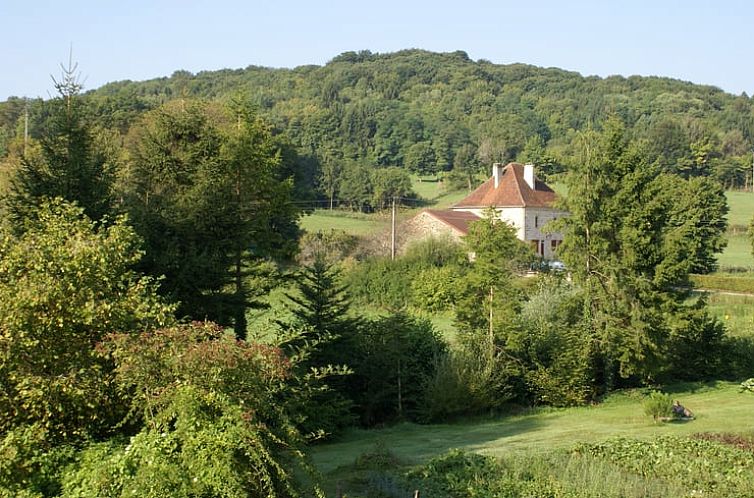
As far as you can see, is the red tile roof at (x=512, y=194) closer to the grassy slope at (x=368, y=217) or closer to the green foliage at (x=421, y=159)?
the grassy slope at (x=368, y=217)

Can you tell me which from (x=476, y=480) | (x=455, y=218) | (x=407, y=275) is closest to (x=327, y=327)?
(x=476, y=480)

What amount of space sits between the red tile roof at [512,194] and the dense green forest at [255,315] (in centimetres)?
1107

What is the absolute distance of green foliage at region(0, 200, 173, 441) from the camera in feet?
31.6

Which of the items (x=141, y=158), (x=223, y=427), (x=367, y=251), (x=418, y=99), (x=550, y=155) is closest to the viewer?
(x=223, y=427)

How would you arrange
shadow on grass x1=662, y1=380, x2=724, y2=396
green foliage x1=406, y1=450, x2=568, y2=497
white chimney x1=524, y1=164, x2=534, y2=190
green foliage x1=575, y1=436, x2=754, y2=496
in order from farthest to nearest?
white chimney x1=524, y1=164, x2=534, y2=190, shadow on grass x1=662, y1=380, x2=724, y2=396, green foliage x1=575, y1=436, x2=754, y2=496, green foliage x1=406, y1=450, x2=568, y2=497

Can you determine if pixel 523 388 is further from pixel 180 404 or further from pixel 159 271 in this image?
pixel 180 404

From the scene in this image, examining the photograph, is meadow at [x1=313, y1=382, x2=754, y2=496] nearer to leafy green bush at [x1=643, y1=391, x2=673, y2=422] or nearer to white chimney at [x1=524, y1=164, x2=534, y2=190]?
leafy green bush at [x1=643, y1=391, x2=673, y2=422]

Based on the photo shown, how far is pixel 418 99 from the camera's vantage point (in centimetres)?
15000

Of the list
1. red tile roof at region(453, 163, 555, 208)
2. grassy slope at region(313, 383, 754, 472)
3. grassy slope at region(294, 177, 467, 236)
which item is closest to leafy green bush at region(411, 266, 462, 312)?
grassy slope at region(294, 177, 467, 236)

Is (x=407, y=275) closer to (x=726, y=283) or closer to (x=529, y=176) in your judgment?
(x=726, y=283)

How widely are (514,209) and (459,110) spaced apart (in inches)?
3217

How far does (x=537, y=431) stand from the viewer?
19.6 metres

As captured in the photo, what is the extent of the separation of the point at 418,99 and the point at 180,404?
14493cm

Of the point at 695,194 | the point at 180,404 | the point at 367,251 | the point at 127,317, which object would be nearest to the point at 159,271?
the point at 127,317
